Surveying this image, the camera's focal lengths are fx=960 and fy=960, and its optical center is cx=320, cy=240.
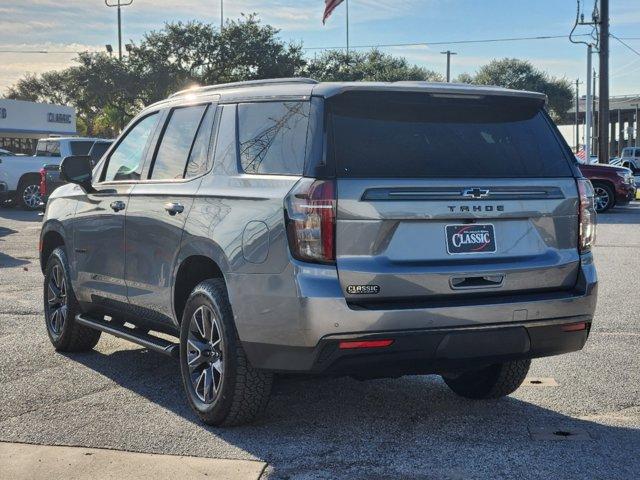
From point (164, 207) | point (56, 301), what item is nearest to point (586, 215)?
point (164, 207)

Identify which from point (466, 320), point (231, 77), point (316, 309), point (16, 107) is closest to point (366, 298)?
point (316, 309)

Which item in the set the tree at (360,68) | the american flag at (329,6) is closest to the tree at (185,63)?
the tree at (360,68)

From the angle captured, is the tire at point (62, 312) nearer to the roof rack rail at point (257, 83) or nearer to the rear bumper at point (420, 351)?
the roof rack rail at point (257, 83)

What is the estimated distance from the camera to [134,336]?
20.4 feet

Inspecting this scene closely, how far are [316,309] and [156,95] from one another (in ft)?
167

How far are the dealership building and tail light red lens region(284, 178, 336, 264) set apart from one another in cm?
5523

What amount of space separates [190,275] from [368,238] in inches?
58.6

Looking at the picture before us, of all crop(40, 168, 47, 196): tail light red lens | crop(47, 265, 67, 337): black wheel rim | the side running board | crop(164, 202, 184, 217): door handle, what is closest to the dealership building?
crop(40, 168, 47, 196): tail light red lens

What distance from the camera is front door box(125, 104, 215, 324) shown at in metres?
5.66

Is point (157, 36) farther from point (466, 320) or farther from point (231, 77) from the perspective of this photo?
point (466, 320)

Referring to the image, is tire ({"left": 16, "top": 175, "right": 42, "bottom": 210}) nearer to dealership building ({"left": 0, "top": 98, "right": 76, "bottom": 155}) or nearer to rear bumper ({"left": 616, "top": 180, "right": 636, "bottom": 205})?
rear bumper ({"left": 616, "top": 180, "right": 636, "bottom": 205})

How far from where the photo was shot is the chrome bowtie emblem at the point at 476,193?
4844 millimetres

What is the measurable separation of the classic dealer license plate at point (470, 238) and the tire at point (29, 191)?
22184 millimetres

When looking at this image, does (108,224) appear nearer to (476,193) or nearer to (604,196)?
(476,193)
